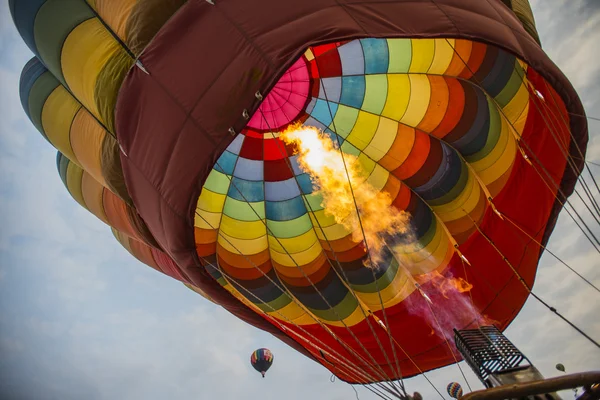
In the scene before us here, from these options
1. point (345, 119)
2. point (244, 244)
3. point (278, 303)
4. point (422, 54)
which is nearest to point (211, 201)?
point (244, 244)

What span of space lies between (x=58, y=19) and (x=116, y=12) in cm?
65

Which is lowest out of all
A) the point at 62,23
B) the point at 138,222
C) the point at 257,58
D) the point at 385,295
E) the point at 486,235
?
the point at 385,295

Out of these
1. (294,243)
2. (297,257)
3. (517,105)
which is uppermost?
(517,105)

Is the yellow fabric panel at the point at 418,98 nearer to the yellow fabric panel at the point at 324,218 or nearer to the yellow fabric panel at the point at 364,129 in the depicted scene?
the yellow fabric panel at the point at 364,129

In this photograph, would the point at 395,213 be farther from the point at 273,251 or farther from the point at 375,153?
the point at 273,251

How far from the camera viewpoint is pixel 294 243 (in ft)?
17.1

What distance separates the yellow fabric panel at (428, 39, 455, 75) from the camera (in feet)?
13.4

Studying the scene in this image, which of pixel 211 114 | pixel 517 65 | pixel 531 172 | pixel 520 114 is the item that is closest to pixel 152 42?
pixel 211 114

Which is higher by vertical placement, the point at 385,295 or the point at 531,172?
the point at 531,172

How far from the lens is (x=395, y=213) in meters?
5.11

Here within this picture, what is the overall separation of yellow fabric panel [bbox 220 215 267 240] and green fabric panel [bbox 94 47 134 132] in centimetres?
206

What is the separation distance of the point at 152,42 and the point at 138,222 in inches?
72.4

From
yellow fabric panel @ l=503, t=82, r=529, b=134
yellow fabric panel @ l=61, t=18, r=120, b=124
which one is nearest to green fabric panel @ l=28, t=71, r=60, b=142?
yellow fabric panel @ l=61, t=18, r=120, b=124

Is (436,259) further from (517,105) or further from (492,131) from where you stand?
(517,105)
